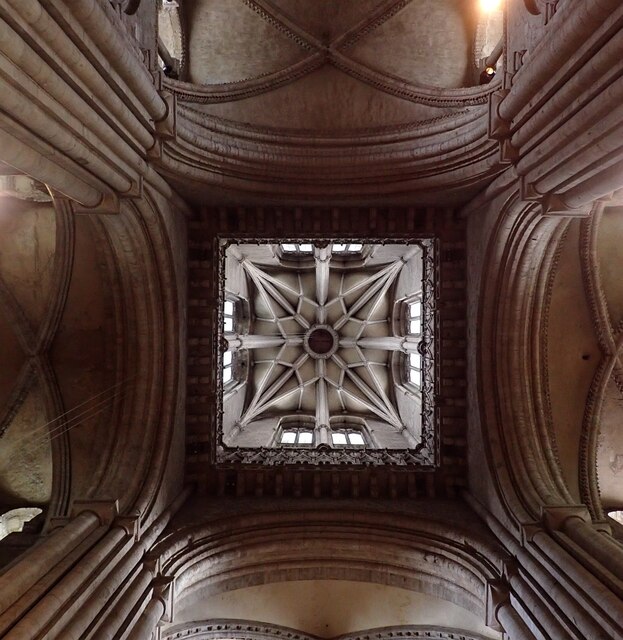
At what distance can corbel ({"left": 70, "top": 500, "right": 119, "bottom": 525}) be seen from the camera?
805cm

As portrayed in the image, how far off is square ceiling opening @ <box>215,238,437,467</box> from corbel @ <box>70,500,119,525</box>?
25.4 feet

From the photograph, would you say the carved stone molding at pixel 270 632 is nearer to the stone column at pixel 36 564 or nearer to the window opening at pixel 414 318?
the stone column at pixel 36 564

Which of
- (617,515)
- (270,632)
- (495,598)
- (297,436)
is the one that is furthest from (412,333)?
(495,598)

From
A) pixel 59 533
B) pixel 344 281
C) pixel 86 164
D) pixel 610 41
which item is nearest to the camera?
pixel 610 41

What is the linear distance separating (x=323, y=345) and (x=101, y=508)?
50.5 feet

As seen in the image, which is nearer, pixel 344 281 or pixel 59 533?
pixel 59 533

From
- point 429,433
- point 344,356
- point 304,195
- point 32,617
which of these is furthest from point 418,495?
point 344,356

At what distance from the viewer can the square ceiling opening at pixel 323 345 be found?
18219 mm

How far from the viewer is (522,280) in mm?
9352

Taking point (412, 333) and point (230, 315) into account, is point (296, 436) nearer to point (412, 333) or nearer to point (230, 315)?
point (230, 315)

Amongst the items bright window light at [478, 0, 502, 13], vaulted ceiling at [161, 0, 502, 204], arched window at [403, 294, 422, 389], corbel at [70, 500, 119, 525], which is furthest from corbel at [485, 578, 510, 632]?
bright window light at [478, 0, 502, 13]

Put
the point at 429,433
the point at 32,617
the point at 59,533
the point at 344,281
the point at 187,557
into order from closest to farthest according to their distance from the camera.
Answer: the point at 32,617
the point at 59,533
the point at 187,557
the point at 429,433
the point at 344,281

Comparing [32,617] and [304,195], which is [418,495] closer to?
[304,195]

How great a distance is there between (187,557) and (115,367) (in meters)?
3.86
